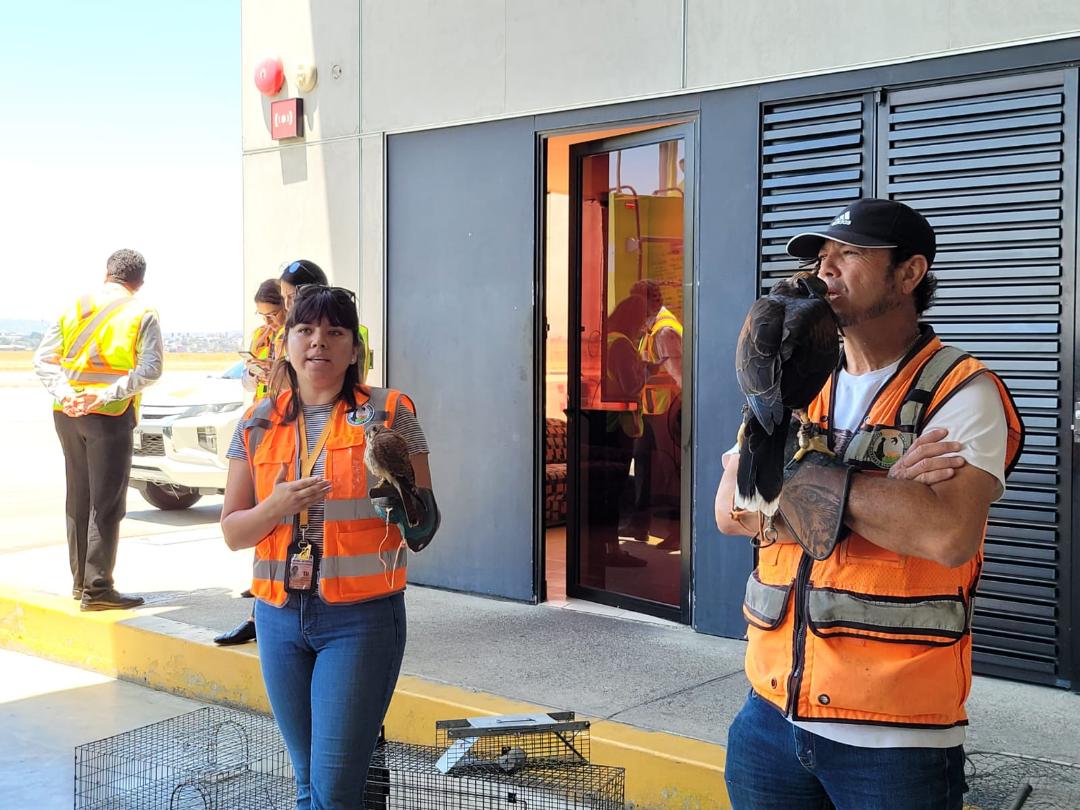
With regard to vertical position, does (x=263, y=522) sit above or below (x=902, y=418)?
below

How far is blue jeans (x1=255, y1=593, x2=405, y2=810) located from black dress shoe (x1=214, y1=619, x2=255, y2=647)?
9.33ft

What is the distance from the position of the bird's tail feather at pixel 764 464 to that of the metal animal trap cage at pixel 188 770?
2641 mm

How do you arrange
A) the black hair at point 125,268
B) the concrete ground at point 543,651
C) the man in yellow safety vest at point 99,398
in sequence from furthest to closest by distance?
the black hair at point 125,268
the man in yellow safety vest at point 99,398
the concrete ground at point 543,651

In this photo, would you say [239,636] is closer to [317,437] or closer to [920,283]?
[317,437]

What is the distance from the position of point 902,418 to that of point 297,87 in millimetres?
6382

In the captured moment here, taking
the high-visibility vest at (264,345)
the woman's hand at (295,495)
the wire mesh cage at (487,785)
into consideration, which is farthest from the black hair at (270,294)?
the woman's hand at (295,495)

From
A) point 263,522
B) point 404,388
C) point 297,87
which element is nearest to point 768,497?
point 263,522

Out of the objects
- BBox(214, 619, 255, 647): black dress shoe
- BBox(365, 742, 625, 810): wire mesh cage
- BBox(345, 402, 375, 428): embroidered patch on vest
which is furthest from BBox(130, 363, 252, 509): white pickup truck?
BBox(345, 402, 375, 428): embroidered patch on vest

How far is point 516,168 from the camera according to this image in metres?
6.73

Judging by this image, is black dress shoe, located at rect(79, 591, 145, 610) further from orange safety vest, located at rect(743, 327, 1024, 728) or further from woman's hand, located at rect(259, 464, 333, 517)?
orange safety vest, located at rect(743, 327, 1024, 728)

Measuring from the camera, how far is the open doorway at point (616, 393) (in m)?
6.41

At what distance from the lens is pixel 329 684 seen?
3.01 meters

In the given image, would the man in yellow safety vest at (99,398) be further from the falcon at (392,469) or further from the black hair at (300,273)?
the falcon at (392,469)

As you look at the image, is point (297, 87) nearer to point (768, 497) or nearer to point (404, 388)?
point (404, 388)
